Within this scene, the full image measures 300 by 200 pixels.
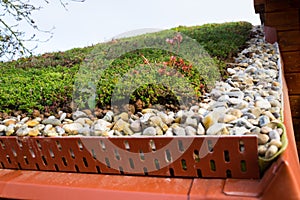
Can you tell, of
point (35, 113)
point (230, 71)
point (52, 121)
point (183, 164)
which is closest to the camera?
point (183, 164)

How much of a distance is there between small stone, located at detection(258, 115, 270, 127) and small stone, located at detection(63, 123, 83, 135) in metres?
0.58

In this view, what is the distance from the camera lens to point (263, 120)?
34.0 inches

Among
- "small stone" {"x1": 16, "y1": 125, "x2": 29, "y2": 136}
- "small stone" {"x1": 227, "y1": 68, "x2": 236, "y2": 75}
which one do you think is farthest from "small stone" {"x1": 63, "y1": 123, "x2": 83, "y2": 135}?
"small stone" {"x1": 227, "y1": 68, "x2": 236, "y2": 75}

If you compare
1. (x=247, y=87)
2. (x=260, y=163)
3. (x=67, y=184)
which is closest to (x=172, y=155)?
(x=260, y=163)

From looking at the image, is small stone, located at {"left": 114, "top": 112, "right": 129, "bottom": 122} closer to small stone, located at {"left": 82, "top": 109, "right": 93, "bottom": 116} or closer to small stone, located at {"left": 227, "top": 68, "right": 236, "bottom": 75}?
small stone, located at {"left": 82, "top": 109, "right": 93, "bottom": 116}

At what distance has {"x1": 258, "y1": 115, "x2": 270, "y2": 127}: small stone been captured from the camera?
847mm

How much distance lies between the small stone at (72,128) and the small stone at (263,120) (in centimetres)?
58

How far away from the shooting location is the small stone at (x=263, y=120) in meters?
0.85

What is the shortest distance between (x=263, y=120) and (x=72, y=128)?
618 mm

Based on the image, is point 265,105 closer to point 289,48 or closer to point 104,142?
point 104,142

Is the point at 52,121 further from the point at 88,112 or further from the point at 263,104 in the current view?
the point at 263,104

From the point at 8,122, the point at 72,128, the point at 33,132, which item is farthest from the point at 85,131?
the point at 8,122

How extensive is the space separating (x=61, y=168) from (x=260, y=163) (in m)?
0.61

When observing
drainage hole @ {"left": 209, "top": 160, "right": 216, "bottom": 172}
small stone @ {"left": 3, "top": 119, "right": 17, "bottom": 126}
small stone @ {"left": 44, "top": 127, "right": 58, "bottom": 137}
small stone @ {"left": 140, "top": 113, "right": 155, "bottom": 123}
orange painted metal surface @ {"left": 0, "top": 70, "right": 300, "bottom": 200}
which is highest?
small stone @ {"left": 3, "top": 119, "right": 17, "bottom": 126}
